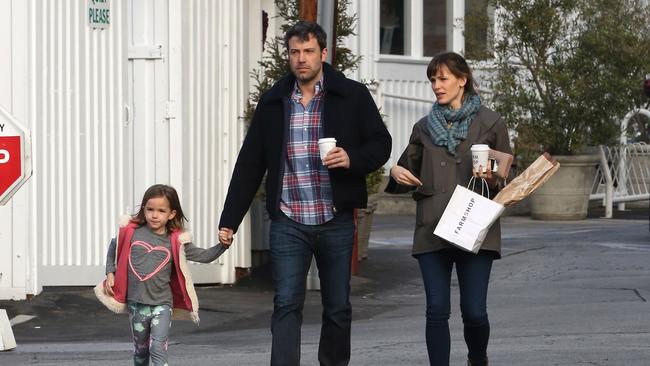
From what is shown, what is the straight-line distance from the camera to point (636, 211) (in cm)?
2150

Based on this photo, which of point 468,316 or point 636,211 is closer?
point 468,316

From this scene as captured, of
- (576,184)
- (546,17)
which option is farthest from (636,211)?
(546,17)

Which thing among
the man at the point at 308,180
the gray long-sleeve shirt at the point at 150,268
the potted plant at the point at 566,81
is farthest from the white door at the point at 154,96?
the potted plant at the point at 566,81

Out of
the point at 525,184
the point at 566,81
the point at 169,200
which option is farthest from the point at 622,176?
the point at 169,200

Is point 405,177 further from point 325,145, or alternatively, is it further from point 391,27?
point 391,27

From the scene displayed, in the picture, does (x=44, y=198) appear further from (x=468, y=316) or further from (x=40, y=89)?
(x=468, y=316)

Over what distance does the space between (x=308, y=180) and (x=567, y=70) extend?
40.5 ft

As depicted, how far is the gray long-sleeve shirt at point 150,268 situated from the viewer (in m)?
7.39

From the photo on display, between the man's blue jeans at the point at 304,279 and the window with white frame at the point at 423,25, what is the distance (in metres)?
13.4

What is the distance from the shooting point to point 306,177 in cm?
734

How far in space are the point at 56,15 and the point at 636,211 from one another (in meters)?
12.0

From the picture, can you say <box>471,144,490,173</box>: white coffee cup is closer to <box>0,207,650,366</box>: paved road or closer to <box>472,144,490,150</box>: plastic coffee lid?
<box>472,144,490,150</box>: plastic coffee lid

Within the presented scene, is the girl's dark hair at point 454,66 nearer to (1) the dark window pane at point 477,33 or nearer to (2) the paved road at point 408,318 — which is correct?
(2) the paved road at point 408,318

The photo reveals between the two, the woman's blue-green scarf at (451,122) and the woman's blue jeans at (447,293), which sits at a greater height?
the woman's blue-green scarf at (451,122)
